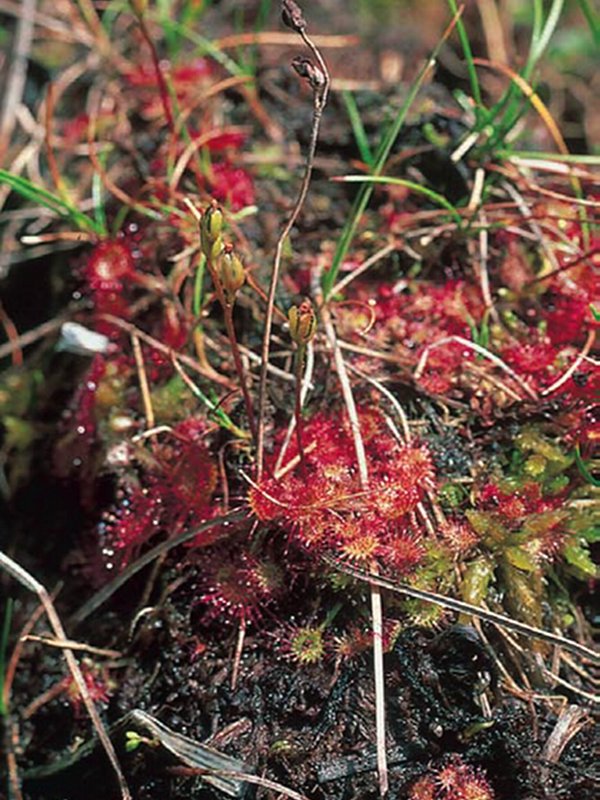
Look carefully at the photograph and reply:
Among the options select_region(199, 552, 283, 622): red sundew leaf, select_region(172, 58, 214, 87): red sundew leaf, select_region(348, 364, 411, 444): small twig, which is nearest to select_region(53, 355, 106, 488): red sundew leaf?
select_region(199, 552, 283, 622): red sundew leaf

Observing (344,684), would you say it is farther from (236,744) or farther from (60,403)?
(60,403)

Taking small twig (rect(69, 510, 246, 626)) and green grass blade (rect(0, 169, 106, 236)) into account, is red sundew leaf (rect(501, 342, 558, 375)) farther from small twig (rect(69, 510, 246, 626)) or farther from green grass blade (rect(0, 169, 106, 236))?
green grass blade (rect(0, 169, 106, 236))

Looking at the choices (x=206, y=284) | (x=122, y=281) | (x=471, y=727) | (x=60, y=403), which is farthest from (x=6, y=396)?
(x=471, y=727)

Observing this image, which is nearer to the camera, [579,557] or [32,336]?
[579,557]

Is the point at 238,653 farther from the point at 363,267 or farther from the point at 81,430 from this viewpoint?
the point at 363,267

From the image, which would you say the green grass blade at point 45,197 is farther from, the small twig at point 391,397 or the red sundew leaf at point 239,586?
the red sundew leaf at point 239,586

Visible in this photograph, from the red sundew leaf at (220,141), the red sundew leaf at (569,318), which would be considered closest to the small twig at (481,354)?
the red sundew leaf at (569,318)

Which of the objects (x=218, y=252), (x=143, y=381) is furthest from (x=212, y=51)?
(x=218, y=252)
